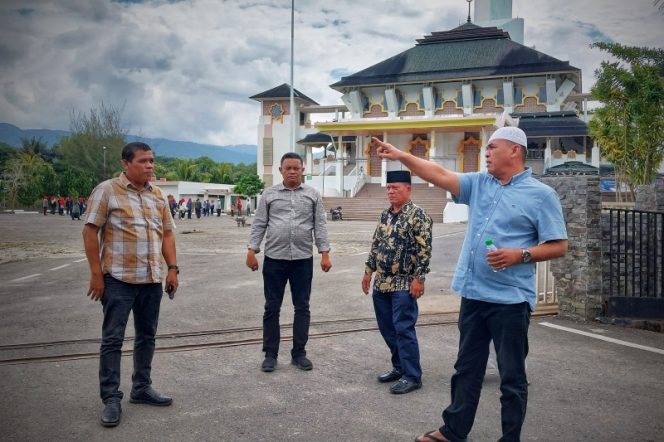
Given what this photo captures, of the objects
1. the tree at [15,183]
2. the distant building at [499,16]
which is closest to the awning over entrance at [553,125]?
the distant building at [499,16]

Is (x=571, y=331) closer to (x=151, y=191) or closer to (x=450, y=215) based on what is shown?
(x=151, y=191)

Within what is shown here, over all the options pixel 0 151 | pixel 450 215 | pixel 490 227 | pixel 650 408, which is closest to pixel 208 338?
pixel 490 227

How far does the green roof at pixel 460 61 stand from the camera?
46.7 metres

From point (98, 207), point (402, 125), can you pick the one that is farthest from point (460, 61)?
point (98, 207)

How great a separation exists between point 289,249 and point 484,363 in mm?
2246

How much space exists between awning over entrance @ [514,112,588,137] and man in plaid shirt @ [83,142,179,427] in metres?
42.1

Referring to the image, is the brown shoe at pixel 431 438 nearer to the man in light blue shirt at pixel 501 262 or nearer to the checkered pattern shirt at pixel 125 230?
the man in light blue shirt at pixel 501 262

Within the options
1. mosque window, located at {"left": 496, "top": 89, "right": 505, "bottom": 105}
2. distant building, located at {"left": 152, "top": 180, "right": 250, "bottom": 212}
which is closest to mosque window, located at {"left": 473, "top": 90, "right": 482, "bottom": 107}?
mosque window, located at {"left": 496, "top": 89, "right": 505, "bottom": 105}

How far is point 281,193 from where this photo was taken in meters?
5.17

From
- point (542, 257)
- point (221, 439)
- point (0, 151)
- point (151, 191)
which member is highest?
point (0, 151)

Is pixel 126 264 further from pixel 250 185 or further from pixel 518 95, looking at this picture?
pixel 518 95

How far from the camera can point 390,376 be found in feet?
14.9

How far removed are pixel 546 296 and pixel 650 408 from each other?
377 cm

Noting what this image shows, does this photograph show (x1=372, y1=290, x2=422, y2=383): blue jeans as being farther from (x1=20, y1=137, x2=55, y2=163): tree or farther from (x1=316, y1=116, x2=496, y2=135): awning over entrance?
(x1=20, y1=137, x2=55, y2=163): tree
